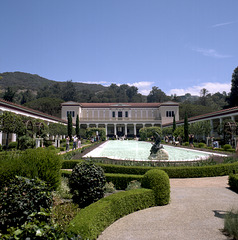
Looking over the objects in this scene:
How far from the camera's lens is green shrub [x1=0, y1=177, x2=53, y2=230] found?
2734 mm

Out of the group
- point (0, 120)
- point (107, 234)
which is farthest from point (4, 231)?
point (0, 120)

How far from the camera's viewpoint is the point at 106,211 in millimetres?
4215

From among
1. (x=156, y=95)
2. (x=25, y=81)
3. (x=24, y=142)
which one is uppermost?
(x=25, y=81)

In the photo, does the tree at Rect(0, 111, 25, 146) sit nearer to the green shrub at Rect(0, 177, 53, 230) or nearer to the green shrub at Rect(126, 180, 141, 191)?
the green shrub at Rect(126, 180, 141, 191)

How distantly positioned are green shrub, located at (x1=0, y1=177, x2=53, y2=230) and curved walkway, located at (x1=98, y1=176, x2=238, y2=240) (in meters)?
1.53

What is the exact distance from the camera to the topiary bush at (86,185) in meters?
4.98

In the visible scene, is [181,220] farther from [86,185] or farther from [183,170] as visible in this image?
[183,170]

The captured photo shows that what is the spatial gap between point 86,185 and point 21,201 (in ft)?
7.62

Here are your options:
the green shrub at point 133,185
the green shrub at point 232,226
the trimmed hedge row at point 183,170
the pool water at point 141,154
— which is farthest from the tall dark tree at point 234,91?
the green shrub at point 232,226

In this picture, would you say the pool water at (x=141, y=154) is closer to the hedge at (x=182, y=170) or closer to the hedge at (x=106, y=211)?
the hedge at (x=182, y=170)

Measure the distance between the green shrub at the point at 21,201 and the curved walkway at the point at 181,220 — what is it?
5.01ft

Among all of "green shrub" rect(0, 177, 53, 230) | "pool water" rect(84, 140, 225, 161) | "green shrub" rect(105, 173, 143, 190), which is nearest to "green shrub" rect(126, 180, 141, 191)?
"green shrub" rect(105, 173, 143, 190)

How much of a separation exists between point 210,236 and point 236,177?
4.20 meters

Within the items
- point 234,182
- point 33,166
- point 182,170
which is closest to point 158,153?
point 182,170
